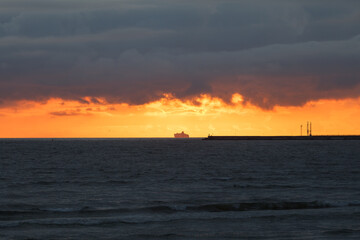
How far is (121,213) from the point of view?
37.5 m

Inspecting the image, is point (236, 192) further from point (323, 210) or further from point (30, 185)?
point (30, 185)

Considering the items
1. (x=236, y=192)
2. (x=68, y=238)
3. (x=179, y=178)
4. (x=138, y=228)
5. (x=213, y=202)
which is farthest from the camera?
(x=179, y=178)

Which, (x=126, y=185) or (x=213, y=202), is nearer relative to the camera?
(x=213, y=202)

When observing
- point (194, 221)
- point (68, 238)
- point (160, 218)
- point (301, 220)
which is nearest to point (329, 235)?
point (301, 220)

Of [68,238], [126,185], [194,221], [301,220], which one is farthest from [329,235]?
[126,185]

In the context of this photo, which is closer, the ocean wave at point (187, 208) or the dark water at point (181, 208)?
the dark water at point (181, 208)

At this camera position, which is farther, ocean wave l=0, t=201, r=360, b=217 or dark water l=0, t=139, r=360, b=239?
ocean wave l=0, t=201, r=360, b=217

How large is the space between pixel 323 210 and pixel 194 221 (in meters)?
10.1

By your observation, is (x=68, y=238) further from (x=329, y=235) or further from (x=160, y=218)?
(x=329, y=235)

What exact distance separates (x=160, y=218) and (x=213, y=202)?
28.1ft

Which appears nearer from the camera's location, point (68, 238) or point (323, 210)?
point (68, 238)

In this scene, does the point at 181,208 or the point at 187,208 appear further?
the point at 187,208

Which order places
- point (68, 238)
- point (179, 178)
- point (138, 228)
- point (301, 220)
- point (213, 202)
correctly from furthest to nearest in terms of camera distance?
point (179, 178)
point (213, 202)
point (301, 220)
point (138, 228)
point (68, 238)

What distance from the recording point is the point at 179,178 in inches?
2598
